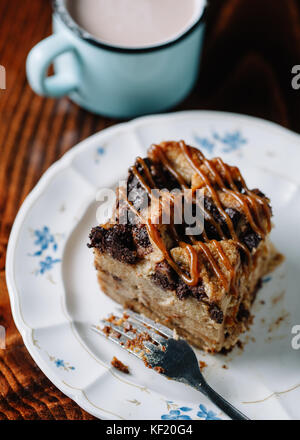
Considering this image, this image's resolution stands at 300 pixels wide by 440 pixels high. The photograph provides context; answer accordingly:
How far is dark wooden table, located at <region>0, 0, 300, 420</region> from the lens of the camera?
3209 mm

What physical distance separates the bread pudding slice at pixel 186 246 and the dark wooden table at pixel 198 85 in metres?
0.72

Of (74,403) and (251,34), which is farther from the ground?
(251,34)

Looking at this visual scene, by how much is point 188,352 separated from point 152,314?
0.97 feet

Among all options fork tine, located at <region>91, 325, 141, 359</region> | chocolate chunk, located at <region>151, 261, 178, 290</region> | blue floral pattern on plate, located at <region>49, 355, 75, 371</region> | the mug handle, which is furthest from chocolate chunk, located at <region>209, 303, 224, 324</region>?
the mug handle

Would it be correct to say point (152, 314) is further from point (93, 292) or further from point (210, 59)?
point (210, 59)

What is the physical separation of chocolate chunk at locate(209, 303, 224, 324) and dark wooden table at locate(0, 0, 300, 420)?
1.04 meters

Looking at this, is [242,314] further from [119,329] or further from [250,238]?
[119,329]

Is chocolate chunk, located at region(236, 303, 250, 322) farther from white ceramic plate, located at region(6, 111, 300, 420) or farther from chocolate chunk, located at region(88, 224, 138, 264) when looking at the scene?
chocolate chunk, located at region(88, 224, 138, 264)

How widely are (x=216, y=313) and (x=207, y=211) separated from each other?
1.45 feet

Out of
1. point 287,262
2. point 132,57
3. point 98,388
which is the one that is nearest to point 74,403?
point 98,388

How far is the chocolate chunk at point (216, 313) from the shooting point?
7.50ft

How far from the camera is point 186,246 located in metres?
2.30

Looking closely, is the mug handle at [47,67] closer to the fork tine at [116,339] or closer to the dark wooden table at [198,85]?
the dark wooden table at [198,85]

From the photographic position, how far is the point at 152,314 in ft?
8.73
